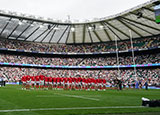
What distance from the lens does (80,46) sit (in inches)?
2261

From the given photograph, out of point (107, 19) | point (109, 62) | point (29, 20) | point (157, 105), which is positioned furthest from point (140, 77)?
point (157, 105)

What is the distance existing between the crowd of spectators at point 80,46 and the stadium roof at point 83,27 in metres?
1.43

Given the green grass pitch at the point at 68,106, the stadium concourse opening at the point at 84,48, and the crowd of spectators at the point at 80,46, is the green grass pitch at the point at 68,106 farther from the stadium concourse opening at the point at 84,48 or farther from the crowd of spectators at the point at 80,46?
the crowd of spectators at the point at 80,46

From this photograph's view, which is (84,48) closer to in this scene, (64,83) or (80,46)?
(80,46)

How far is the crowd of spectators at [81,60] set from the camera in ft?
147

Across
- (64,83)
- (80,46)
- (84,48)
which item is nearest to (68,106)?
(64,83)

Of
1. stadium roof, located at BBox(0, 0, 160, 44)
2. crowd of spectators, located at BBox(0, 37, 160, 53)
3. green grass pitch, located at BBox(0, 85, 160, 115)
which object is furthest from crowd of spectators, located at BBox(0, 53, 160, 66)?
green grass pitch, located at BBox(0, 85, 160, 115)

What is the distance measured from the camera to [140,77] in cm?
4266

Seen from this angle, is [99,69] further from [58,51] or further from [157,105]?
[157,105]

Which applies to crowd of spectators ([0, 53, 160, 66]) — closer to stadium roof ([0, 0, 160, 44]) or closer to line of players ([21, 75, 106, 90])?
stadium roof ([0, 0, 160, 44])

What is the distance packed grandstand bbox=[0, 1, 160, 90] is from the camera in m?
41.9

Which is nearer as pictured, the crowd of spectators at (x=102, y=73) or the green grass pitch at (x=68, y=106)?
the green grass pitch at (x=68, y=106)

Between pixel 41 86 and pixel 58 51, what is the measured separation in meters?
32.1

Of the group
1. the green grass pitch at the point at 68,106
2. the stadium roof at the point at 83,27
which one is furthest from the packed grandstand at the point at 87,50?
the green grass pitch at the point at 68,106
